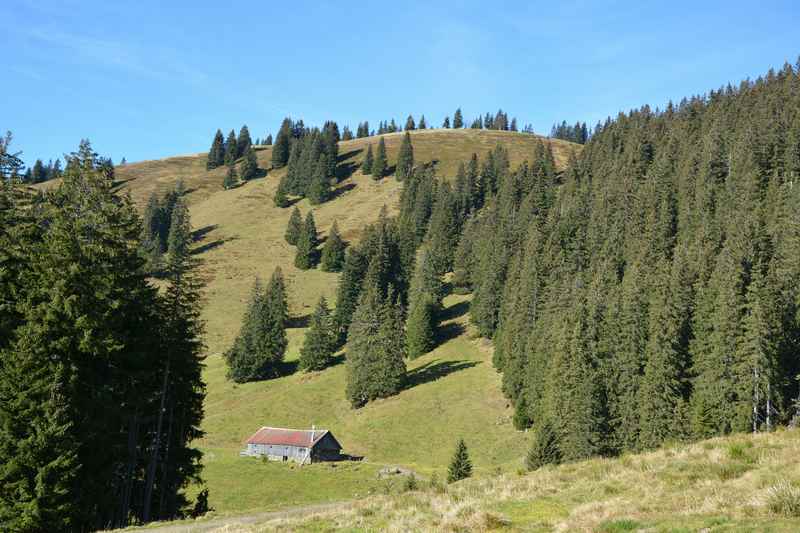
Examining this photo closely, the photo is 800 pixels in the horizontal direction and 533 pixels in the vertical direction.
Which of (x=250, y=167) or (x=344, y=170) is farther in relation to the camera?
(x=344, y=170)

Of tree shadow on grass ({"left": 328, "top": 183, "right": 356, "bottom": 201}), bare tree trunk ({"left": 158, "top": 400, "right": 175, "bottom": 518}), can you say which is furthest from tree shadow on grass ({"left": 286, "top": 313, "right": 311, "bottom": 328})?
bare tree trunk ({"left": 158, "top": 400, "right": 175, "bottom": 518})

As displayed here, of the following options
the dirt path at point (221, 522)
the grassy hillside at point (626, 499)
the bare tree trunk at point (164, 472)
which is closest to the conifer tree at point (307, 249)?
the bare tree trunk at point (164, 472)

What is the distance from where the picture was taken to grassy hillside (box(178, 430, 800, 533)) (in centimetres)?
1183

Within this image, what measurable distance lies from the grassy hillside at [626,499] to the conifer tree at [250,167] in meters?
179

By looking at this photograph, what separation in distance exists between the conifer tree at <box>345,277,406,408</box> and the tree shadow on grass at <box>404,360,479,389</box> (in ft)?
7.90

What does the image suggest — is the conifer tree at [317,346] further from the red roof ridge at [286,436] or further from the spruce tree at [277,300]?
the red roof ridge at [286,436]

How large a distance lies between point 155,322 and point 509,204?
342 feet

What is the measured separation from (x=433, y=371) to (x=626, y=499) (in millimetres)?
76158

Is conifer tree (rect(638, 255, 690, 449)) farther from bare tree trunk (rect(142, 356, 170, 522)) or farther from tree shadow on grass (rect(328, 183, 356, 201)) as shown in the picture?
tree shadow on grass (rect(328, 183, 356, 201))

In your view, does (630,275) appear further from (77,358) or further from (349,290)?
(77,358)

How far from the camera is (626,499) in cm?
1446

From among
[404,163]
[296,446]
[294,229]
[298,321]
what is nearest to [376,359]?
[296,446]

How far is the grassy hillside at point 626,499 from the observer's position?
466 inches

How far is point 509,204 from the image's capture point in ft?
429
